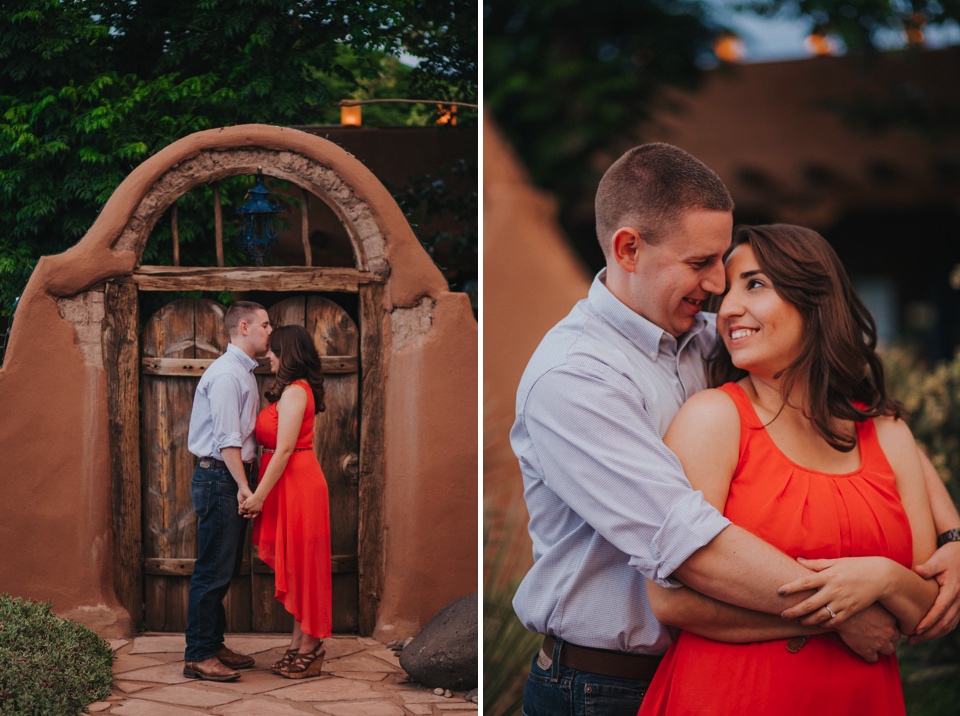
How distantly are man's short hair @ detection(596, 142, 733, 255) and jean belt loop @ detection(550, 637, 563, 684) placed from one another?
939 mm

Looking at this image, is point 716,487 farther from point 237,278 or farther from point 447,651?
point 237,278

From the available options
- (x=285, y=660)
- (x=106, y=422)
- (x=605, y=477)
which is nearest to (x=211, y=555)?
(x=285, y=660)

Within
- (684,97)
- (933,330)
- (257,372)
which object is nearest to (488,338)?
(257,372)

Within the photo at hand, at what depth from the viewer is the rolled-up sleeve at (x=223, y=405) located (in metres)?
2.69

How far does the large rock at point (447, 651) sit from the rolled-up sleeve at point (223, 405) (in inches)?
36.2

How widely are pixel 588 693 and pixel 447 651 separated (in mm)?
1034

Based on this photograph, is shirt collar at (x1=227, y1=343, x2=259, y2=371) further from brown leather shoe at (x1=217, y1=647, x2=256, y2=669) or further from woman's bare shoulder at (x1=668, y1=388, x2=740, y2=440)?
woman's bare shoulder at (x1=668, y1=388, x2=740, y2=440)

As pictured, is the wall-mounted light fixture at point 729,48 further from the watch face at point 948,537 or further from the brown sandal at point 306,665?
the brown sandal at point 306,665

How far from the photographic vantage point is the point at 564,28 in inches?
190

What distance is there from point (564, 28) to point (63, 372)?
131 inches

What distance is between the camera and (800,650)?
1794 millimetres

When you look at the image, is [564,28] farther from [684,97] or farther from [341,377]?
[341,377]

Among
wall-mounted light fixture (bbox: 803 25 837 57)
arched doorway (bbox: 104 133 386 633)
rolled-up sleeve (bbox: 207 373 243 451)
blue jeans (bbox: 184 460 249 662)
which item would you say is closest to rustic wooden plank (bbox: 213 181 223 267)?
arched doorway (bbox: 104 133 386 633)

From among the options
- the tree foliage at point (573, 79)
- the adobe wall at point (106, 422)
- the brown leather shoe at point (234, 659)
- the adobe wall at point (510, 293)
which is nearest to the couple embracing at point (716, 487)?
the adobe wall at point (106, 422)
